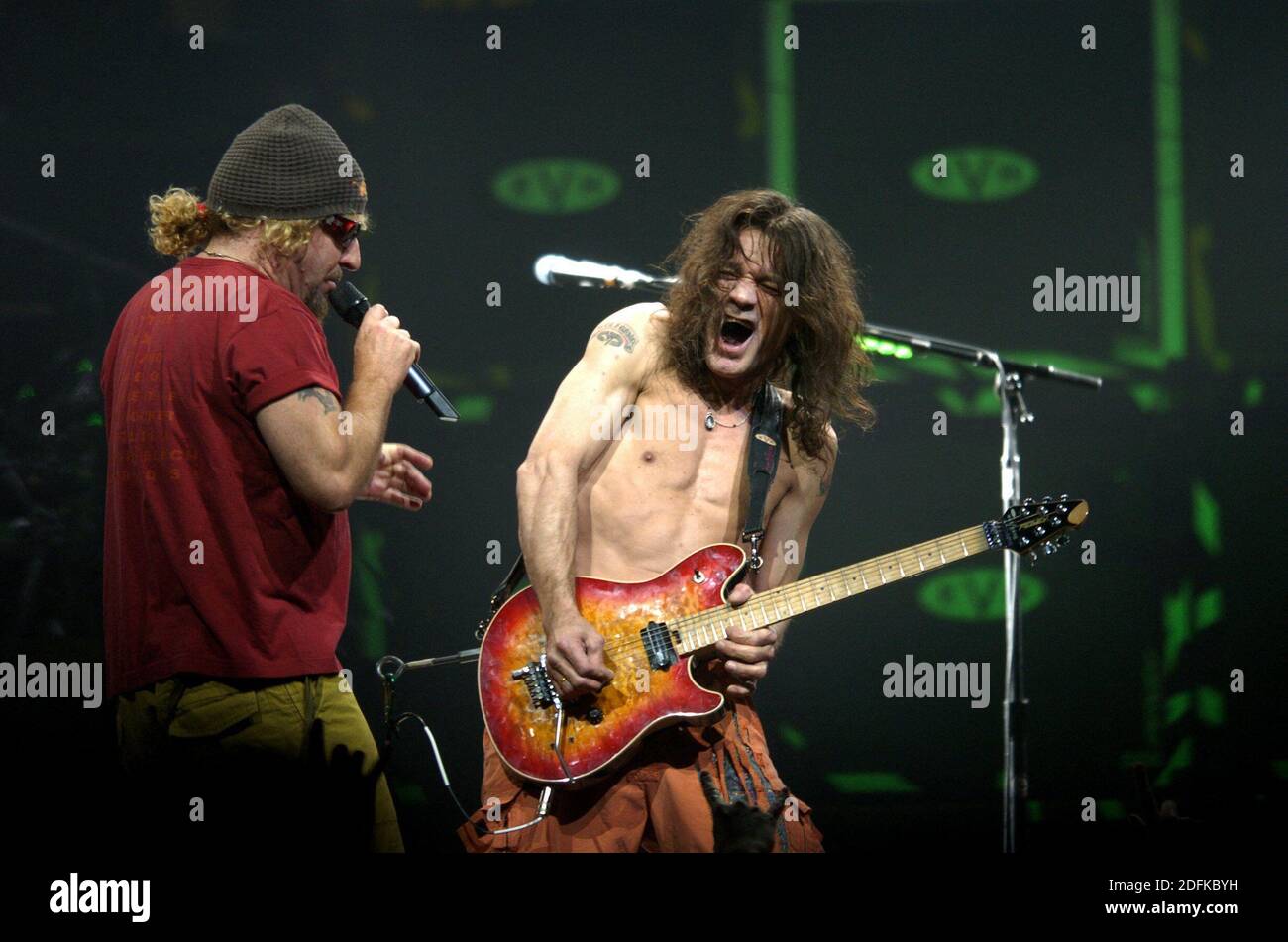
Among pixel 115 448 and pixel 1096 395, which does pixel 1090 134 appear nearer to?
pixel 1096 395

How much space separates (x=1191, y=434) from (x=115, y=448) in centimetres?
354

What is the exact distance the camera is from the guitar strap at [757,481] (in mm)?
3232

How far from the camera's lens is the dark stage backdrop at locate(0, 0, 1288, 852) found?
13.6 feet

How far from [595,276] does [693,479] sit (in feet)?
2.25

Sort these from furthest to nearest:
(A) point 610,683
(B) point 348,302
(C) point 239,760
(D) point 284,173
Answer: (A) point 610,683 < (B) point 348,302 < (D) point 284,173 < (C) point 239,760

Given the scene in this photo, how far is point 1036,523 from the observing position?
3188 millimetres

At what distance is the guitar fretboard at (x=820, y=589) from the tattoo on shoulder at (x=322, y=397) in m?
1.06

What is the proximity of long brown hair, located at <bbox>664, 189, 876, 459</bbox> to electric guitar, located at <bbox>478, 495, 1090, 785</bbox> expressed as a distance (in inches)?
17.8
